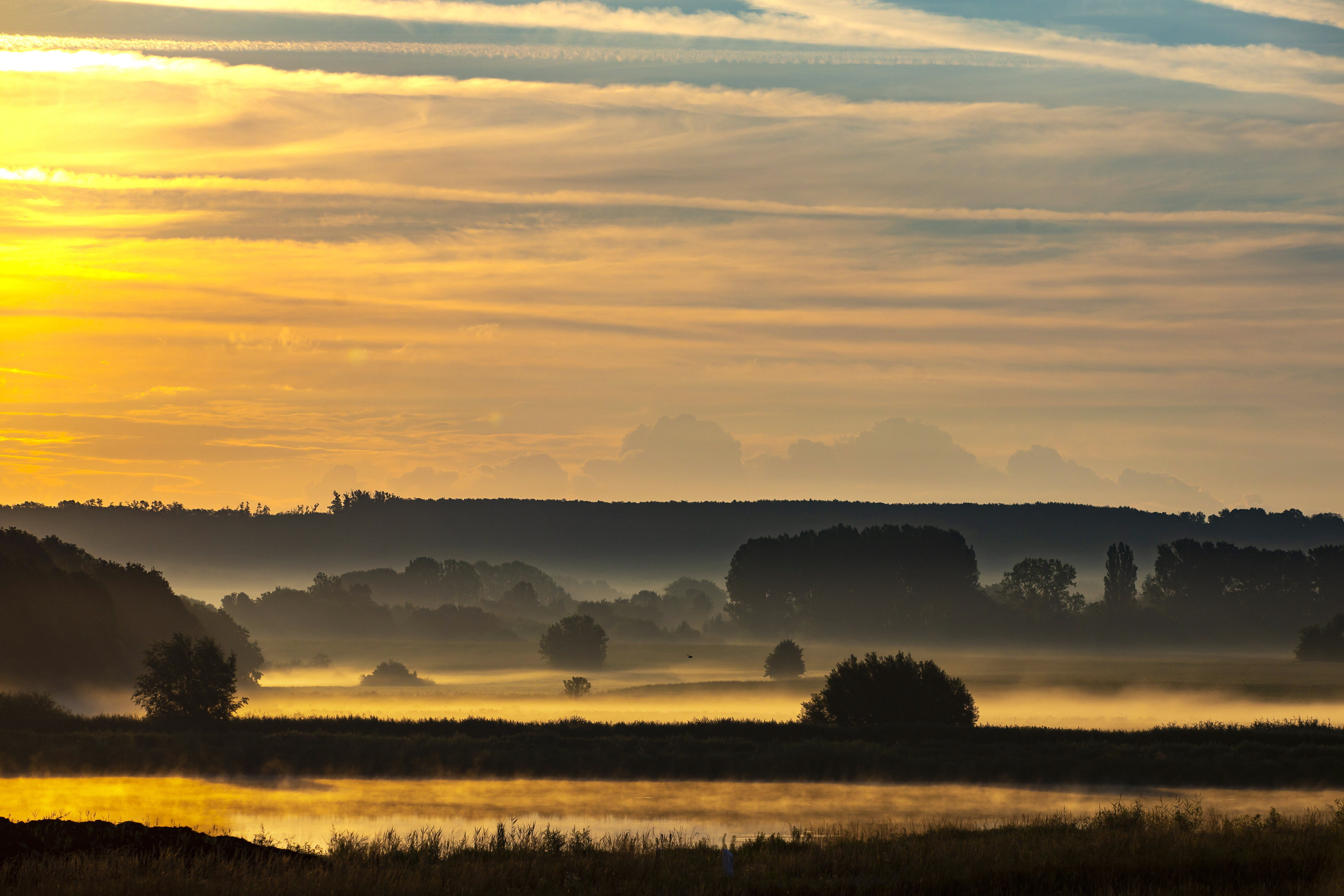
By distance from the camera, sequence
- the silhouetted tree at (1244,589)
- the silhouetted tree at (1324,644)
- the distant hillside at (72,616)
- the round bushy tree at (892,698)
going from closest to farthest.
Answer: the round bushy tree at (892,698) → the distant hillside at (72,616) → the silhouetted tree at (1324,644) → the silhouetted tree at (1244,589)

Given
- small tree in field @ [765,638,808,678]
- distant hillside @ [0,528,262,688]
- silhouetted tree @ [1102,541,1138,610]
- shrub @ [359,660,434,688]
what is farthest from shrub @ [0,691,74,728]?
silhouetted tree @ [1102,541,1138,610]

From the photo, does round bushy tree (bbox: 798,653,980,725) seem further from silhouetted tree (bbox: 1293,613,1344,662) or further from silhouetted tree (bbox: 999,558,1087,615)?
silhouetted tree (bbox: 999,558,1087,615)

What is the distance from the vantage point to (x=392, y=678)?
15362cm

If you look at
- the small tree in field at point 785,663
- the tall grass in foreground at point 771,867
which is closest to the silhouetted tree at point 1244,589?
the small tree in field at point 785,663

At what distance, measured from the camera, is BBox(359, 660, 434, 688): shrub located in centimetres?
15162

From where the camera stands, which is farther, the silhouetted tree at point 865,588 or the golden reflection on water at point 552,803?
the silhouetted tree at point 865,588

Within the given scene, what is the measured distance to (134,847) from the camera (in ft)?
108

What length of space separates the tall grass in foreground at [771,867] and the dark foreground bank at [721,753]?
83.4 ft

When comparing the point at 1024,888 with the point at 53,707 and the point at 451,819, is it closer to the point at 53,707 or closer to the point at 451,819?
the point at 451,819

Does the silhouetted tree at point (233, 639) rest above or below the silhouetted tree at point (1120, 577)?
below

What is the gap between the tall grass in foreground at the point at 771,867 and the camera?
2941 cm

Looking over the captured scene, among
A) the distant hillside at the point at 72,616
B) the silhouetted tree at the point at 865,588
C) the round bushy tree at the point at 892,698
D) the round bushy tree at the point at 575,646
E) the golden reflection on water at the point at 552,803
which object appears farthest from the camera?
the silhouetted tree at the point at 865,588

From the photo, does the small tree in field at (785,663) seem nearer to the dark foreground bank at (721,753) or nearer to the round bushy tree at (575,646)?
the round bushy tree at (575,646)

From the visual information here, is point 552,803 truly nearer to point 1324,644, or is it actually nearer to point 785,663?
point 785,663
